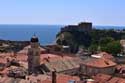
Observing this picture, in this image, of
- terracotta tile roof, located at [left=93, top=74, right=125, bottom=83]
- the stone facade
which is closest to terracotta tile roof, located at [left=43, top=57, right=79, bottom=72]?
the stone facade

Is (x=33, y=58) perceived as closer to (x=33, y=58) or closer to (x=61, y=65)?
(x=33, y=58)

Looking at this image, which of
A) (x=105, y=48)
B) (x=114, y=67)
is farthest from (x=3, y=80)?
(x=105, y=48)

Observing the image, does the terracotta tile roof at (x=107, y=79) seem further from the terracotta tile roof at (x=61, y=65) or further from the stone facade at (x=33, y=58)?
the stone facade at (x=33, y=58)

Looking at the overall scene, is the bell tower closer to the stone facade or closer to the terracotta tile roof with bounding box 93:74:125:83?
the stone facade

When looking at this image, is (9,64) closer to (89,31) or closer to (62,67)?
(62,67)

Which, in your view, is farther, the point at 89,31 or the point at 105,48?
the point at 89,31

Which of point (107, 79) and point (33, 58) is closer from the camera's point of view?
point (107, 79)

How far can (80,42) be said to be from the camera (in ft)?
364

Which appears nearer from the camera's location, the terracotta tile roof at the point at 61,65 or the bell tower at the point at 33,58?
the terracotta tile roof at the point at 61,65

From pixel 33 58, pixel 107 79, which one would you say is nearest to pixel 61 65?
pixel 33 58

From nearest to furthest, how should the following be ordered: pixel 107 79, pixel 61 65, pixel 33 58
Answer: pixel 107 79 → pixel 33 58 → pixel 61 65

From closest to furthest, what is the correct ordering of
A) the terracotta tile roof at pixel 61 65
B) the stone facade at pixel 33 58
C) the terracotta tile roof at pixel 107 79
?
the terracotta tile roof at pixel 107 79, the terracotta tile roof at pixel 61 65, the stone facade at pixel 33 58

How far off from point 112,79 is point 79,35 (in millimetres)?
68156

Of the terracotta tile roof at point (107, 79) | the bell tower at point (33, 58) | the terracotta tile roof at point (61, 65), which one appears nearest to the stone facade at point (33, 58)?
the bell tower at point (33, 58)
